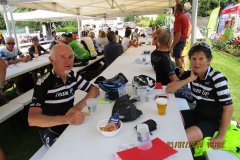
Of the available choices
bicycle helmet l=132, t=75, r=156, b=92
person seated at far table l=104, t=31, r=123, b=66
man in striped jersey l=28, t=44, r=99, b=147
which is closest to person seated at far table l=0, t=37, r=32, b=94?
person seated at far table l=104, t=31, r=123, b=66

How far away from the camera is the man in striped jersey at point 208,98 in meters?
1.83

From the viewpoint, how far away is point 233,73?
6.09 m

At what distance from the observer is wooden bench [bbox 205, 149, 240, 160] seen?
5.39 ft

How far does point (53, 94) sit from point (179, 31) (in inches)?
142

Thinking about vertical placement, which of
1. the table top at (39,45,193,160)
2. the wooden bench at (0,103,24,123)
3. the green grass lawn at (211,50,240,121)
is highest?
the table top at (39,45,193,160)

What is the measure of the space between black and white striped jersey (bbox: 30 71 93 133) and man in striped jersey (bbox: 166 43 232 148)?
1.14 meters

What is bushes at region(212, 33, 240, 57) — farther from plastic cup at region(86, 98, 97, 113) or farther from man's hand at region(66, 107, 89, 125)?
man's hand at region(66, 107, 89, 125)

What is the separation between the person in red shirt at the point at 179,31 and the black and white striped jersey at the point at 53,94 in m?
3.27

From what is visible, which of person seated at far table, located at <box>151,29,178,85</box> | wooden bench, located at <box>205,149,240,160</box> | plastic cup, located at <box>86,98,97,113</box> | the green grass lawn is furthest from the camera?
the green grass lawn

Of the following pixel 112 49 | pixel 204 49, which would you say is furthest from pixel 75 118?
pixel 112 49

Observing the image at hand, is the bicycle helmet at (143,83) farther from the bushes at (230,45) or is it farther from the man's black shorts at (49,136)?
the bushes at (230,45)

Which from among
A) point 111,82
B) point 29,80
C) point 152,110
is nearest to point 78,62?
point 29,80

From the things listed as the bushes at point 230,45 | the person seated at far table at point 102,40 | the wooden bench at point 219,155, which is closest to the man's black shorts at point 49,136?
the wooden bench at point 219,155

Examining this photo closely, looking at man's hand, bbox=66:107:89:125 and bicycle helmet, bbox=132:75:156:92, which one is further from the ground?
bicycle helmet, bbox=132:75:156:92
